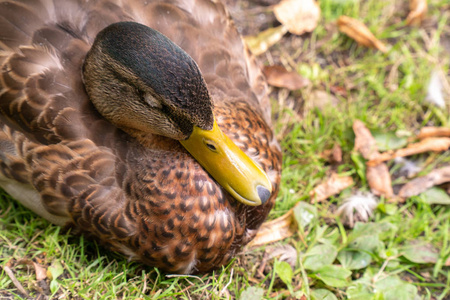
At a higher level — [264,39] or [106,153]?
[106,153]

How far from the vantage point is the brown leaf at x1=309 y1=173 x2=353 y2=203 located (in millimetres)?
2826

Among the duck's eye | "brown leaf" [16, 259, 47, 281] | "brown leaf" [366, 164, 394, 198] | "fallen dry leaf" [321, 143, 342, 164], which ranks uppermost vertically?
the duck's eye

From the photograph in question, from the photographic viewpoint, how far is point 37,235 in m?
2.41

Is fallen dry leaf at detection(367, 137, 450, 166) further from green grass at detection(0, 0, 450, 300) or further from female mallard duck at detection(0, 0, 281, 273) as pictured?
female mallard duck at detection(0, 0, 281, 273)

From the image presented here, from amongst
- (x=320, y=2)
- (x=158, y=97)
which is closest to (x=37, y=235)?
(x=158, y=97)

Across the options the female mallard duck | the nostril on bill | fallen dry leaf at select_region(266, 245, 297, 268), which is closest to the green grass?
fallen dry leaf at select_region(266, 245, 297, 268)

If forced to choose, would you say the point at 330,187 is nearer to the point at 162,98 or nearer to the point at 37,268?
the point at 162,98

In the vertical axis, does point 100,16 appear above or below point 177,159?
above

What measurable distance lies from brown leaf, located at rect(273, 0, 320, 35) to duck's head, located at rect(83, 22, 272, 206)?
1.55 m

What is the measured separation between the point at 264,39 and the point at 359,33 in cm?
61

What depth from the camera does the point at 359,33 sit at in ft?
11.1

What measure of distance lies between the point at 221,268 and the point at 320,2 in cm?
198

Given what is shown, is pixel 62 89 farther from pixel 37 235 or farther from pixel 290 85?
pixel 290 85

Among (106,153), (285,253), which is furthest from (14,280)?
(285,253)
